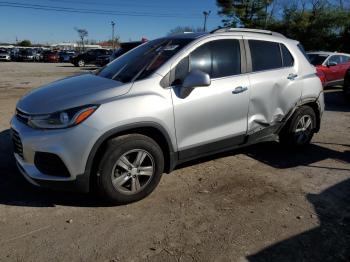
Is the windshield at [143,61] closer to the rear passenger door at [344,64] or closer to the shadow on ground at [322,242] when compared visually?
the shadow on ground at [322,242]

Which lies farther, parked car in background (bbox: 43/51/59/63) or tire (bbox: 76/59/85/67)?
parked car in background (bbox: 43/51/59/63)

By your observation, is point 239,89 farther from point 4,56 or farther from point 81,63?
point 4,56

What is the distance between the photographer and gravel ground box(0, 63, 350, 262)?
3232mm

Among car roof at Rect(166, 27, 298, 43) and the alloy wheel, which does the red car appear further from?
the alloy wheel

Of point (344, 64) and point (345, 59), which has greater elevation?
point (345, 59)

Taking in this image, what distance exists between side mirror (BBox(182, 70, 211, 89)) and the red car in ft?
33.9

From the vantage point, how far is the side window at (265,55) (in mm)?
5016

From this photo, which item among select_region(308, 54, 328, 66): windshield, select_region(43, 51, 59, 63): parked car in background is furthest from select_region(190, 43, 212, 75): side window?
select_region(43, 51, 59, 63): parked car in background

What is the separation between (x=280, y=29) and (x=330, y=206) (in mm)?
38303

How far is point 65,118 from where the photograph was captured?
363 cm

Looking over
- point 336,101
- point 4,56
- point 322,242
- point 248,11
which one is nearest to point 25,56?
point 4,56

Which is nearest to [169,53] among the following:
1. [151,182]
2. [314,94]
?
[151,182]

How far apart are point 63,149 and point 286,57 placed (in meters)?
3.50

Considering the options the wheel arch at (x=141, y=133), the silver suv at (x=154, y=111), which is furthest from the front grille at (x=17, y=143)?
the wheel arch at (x=141, y=133)
